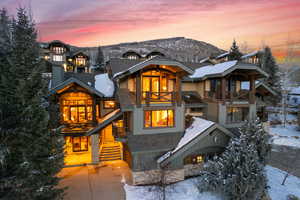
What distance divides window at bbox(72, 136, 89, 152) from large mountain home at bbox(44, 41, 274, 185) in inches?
3.9

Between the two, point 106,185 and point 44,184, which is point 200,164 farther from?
point 44,184

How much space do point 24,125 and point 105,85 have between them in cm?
1100

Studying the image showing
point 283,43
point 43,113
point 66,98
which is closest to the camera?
point 43,113

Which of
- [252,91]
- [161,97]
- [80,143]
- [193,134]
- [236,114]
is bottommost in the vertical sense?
[80,143]

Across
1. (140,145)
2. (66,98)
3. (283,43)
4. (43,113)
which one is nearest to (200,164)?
(140,145)

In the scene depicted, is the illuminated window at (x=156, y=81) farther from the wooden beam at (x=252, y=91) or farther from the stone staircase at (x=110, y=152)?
the wooden beam at (x=252, y=91)

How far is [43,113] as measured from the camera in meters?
8.07

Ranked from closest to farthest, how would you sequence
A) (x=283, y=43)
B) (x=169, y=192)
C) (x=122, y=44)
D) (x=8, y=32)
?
(x=8, y=32)
(x=169, y=192)
(x=283, y=43)
(x=122, y=44)

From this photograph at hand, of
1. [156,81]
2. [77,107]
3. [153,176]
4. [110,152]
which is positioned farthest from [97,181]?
[156,81]

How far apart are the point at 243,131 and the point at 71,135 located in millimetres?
14742

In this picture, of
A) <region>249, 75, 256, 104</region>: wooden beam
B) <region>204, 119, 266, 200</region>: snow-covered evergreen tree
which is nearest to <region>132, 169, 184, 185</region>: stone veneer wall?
<region>204, 119, 266, 200</region>: snow-covered evergreen tree

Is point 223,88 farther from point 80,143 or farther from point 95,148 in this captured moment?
point 80,143

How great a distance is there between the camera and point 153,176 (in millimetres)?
12164

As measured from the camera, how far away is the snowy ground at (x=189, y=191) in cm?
1062
